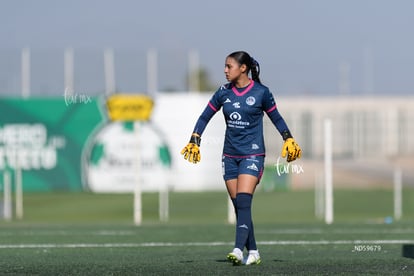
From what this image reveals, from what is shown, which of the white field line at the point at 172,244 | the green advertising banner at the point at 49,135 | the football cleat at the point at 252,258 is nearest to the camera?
the football cleat at the point at 252,258

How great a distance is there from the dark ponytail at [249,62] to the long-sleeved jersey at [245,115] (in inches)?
4.1

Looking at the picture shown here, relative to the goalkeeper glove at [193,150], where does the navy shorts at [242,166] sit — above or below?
below

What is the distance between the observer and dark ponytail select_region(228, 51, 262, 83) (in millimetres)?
10805

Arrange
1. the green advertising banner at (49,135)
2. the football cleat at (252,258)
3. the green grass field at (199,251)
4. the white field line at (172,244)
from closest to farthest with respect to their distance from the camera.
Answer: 1. the green grass field at (199,251)
2. the football cleat at (252,258)
3. the white field line at (172,244)
4. the green advertising banner at (49,135)

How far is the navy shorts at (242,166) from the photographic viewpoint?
10766mm

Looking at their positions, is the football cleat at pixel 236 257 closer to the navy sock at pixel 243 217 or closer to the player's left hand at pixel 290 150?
the navy sock at pixel 243 217

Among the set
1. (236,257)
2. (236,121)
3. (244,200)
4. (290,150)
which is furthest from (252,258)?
(236,121)

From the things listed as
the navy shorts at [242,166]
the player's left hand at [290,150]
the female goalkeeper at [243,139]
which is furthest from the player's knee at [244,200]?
the player's left hand at [290,150]

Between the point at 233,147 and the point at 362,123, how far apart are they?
134 feet

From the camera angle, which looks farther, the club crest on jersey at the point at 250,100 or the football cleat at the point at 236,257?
the club crest on jersey at the point at 250,100

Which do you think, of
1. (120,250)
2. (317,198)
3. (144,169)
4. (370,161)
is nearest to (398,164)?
(370,161)

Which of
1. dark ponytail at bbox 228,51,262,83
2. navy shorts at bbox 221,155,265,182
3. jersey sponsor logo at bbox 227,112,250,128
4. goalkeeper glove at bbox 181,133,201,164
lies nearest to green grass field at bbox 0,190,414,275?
navy shorts at bbox 221,155,265,182

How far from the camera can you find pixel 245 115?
10742 millimetres

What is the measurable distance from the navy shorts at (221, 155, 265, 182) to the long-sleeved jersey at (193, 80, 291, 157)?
0.16ft
